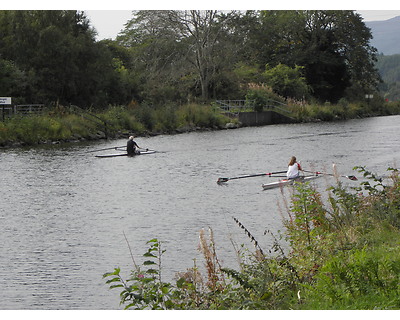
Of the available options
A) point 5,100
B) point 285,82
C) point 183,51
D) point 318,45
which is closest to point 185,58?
point 183,51

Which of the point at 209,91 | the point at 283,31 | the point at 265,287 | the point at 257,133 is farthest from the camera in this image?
the point at 283,31

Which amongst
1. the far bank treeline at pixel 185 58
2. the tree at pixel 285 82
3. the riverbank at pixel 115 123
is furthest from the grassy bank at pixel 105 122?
the tree at pixel 285 82

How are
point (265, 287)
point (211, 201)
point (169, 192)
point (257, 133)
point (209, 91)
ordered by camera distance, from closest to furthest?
point (265, 287)
point (211, 201)
point (169, 192)
point (257, 133)
point (209, 91)

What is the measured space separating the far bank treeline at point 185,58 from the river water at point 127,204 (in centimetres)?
1028

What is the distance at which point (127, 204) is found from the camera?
1020 inches

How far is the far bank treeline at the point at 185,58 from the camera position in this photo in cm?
5575

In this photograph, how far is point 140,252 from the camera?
1791 cm

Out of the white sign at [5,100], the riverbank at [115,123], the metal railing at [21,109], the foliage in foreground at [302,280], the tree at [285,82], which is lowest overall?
the foliage in foreground at [302,280]

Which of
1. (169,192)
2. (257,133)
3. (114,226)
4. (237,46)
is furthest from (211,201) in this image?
(237,46)

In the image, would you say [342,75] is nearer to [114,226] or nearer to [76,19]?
[76,19]

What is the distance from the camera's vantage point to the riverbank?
47844 mm

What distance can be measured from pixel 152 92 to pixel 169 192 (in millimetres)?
38691

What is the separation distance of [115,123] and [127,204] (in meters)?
29.6

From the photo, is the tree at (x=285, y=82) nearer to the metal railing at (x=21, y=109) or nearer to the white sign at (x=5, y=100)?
the metal railing at (x=21, y=109)
